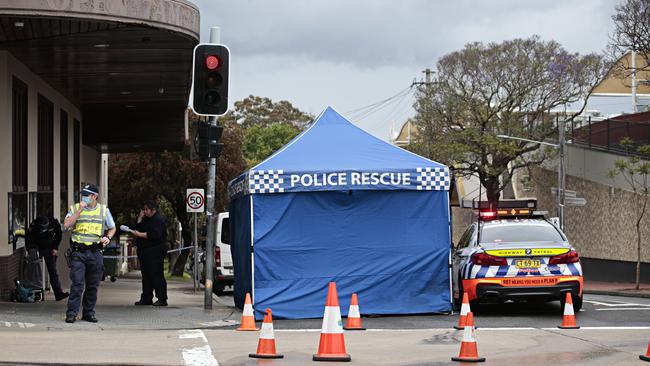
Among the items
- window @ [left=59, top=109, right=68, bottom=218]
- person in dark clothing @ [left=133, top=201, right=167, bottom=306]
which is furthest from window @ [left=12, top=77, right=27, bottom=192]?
window @ [left=59, top=109, right=68, bottom=218]

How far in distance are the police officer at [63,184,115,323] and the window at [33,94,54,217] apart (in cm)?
690

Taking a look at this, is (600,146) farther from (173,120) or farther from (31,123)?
(31,123)

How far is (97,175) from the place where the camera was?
34.3 metres

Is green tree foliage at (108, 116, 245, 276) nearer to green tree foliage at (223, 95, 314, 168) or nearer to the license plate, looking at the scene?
the license plate

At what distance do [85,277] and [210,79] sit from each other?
3.48 m

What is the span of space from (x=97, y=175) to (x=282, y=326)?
2079 centimetres

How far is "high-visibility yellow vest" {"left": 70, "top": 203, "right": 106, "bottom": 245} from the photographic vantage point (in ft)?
46.5

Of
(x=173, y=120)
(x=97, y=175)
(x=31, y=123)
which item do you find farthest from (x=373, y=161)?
(x=97, y=175)

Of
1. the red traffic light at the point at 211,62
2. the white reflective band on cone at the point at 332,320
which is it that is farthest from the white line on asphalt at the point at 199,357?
the red traffic light at the point at 211,62

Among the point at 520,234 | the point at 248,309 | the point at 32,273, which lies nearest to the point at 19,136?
the point at 32,273

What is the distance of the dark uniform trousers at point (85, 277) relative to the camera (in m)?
14.1

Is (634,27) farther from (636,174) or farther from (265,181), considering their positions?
(265,181)

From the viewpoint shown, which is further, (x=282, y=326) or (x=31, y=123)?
(x=31, y=123)

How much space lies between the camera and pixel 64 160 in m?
25.8
